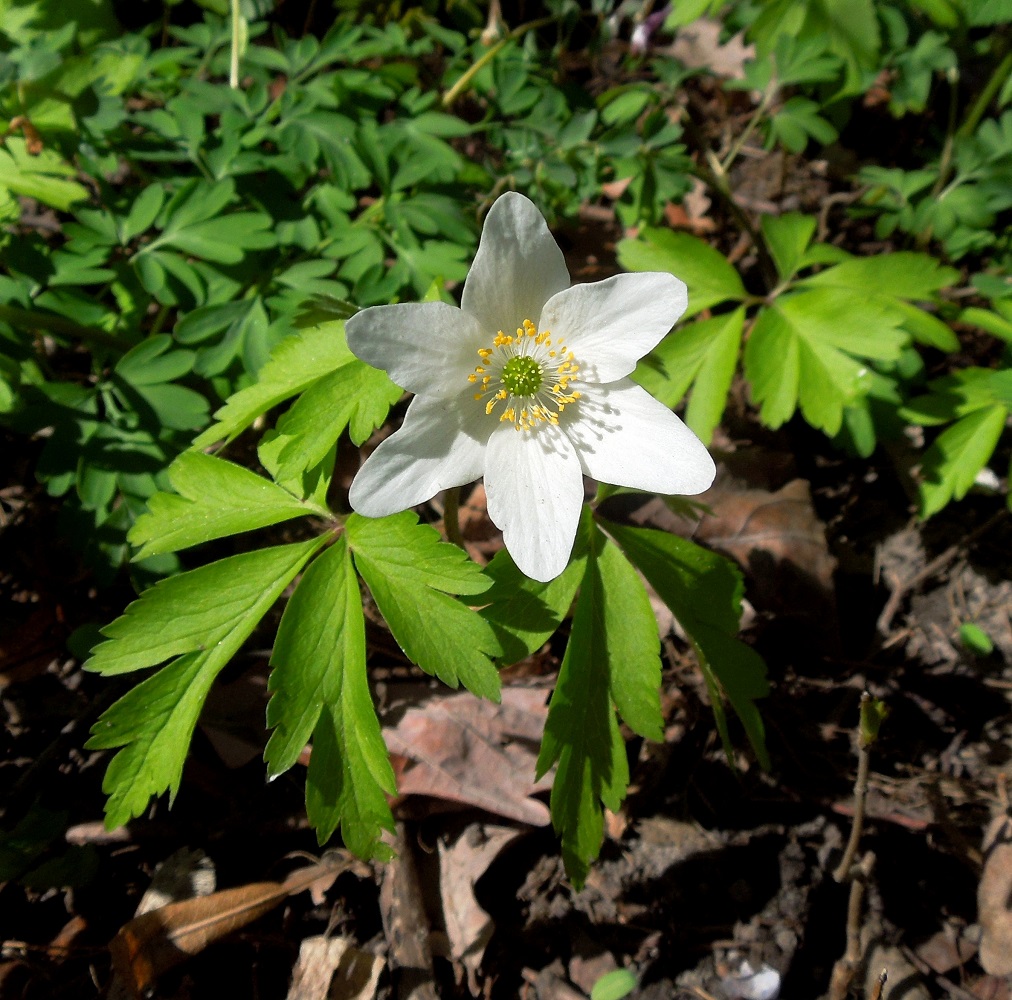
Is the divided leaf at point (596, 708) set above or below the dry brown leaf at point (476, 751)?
above

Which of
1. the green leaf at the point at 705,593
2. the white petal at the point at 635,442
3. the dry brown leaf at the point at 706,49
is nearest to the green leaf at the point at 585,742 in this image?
the green leaf at the point at 705,593

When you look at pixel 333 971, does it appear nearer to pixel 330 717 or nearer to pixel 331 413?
pixel 330 717

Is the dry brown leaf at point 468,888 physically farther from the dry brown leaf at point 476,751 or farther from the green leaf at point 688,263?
the green leaf at point 688,263

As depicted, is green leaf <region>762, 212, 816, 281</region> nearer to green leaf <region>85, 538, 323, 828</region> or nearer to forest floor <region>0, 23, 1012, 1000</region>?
forest floor <region>0, 23, 1012, 1000</region>

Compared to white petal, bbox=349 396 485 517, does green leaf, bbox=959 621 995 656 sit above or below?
below

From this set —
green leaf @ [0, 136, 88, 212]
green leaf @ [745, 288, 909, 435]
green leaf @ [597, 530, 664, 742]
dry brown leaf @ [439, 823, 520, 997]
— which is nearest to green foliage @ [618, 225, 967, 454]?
green leaf @ [745, 288, 909, 435]
